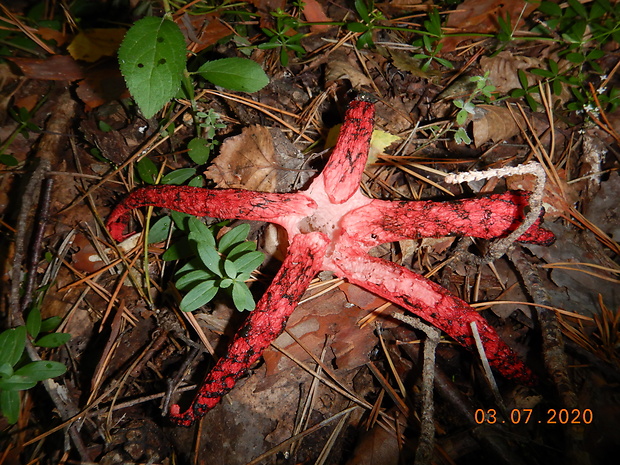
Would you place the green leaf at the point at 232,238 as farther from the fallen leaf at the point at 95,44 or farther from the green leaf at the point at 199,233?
the fallen leaf at the point at 95,44

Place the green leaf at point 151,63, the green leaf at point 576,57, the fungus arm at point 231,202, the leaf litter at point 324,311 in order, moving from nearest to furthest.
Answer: the green leaf at point 151,63
the fungus arm at point 231,202
the leaf litter at point 324,311
the green leaf at point 576,57

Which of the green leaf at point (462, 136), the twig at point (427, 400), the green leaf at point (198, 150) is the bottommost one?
the twig at point (427, 400)

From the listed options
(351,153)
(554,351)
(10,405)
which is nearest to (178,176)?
(351,153)

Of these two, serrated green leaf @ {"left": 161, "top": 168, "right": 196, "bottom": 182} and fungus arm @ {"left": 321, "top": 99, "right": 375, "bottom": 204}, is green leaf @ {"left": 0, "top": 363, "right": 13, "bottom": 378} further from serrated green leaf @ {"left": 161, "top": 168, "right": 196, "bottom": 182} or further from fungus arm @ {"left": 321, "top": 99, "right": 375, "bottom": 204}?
fungus arm @ {"left": 321, "top": 99, "right": 375, "bottom": 204}

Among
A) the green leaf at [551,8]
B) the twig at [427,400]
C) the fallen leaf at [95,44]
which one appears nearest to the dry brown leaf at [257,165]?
the twig at [427,400]

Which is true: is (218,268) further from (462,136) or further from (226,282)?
(462,136)

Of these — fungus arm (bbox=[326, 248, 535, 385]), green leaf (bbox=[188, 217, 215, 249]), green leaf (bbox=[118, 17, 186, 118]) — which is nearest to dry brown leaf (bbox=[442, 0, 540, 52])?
fungus arm (bbox=[326, 248, 535, 385])
